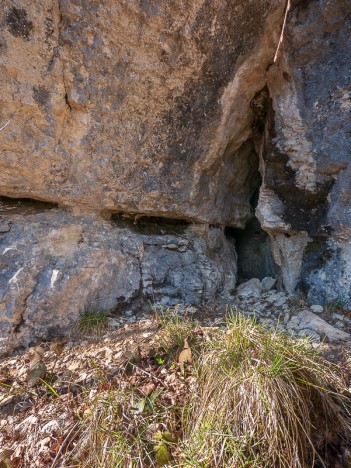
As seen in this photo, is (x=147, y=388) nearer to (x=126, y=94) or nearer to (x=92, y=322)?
(x=92, y=322)

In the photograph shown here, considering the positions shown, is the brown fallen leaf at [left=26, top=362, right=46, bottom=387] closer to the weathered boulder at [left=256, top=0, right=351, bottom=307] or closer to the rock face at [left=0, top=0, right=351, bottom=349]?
the rock face at [left=0, top=0, right=351, bottom=349]

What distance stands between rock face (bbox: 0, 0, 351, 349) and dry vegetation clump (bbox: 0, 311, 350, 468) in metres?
0.71

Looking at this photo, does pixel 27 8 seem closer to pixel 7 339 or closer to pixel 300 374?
pixel 7 339

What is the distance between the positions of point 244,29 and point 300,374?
8.25ft

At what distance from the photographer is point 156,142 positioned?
2.44 m

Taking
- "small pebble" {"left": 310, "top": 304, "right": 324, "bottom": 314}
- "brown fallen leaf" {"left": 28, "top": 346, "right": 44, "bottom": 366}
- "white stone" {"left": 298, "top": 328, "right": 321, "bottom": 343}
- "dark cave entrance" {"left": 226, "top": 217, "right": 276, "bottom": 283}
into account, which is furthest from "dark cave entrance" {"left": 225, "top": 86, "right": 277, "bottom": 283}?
"brown fallen leaf" {"left": 28, "top": 346, "right": 44, "bottom": 366}

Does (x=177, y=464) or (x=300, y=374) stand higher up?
(x=300, y=374)

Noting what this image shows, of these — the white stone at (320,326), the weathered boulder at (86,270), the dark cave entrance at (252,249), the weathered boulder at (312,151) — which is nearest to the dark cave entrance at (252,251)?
the dark cave entrance at (252,249)

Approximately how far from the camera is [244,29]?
2.38 meters

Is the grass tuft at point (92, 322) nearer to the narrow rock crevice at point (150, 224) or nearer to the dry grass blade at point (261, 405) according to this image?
the narrow rock crevice at point (150, 224)

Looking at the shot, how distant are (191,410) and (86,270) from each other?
1.35m

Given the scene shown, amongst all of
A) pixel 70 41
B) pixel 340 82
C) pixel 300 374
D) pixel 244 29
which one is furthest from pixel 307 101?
pixel 300 374

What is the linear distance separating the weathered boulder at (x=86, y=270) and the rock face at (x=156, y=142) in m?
0.01

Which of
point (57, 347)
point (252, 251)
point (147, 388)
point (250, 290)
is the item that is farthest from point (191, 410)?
point (252, 251)
